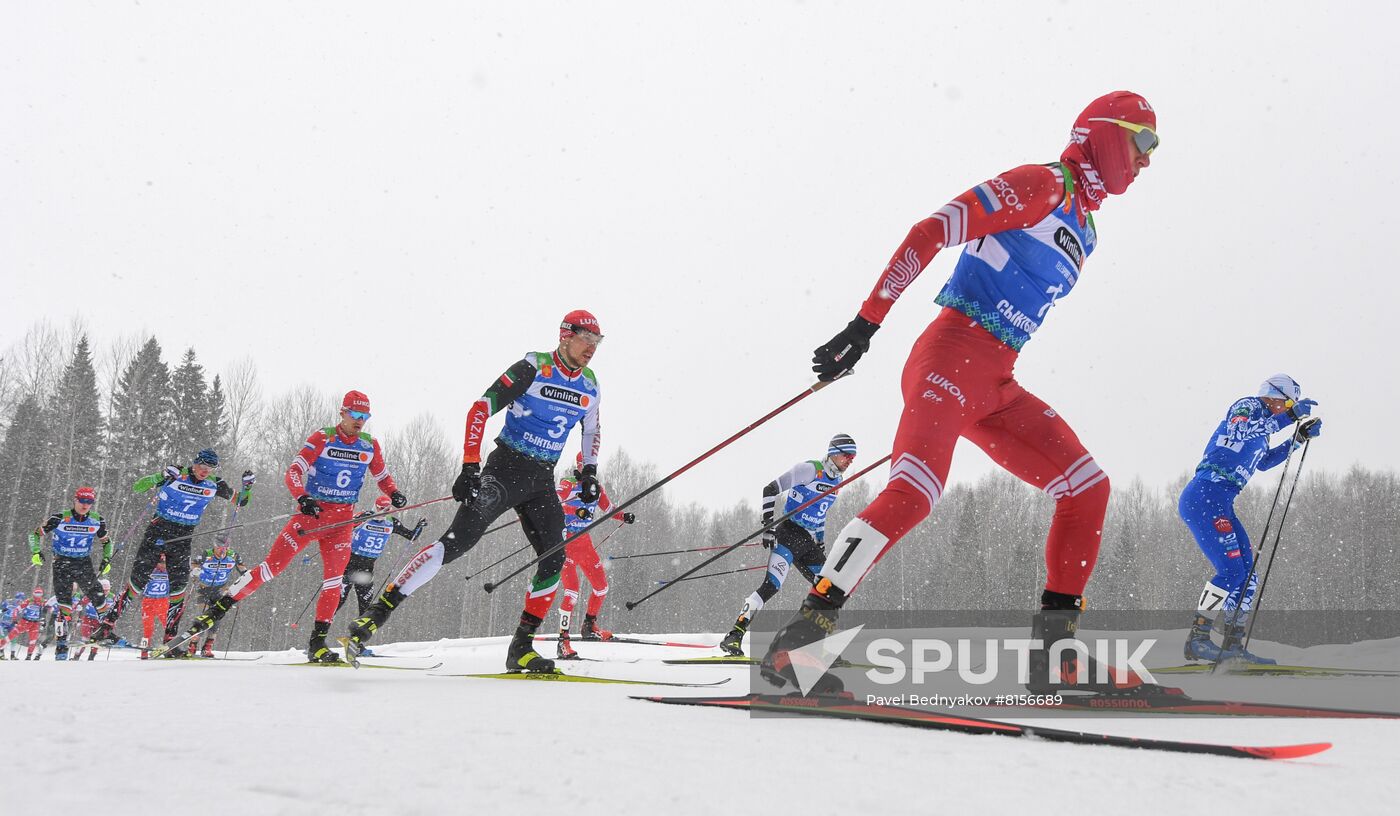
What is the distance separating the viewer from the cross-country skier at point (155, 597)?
8.89 meters

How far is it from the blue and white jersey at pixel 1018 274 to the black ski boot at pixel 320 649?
200 inches

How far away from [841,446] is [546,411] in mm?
4369

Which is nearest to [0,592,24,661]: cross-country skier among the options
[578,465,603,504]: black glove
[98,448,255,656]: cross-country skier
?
[98,448,255,656]: cross-country skier

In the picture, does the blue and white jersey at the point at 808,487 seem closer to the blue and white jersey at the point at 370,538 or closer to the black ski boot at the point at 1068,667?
the black ski boot at the point at 1068,667

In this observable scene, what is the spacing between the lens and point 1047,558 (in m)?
2.99

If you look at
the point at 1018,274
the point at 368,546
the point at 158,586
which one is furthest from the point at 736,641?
the point at 158,586

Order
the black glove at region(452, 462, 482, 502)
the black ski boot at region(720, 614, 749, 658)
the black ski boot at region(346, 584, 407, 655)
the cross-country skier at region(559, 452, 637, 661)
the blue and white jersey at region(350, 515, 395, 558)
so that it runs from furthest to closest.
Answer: the blue and white jersey at region(350, 515, 395, 558) → the cross-country skier at region(559, 452, 637, 661) → the black ski boot at region(720, 614, 749, 658) → the black ski boot at region(346, 584, 407, 655) → the black glove at region(452, 462, 482, 502)

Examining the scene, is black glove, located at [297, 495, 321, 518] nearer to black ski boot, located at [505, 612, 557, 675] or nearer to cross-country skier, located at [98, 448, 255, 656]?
black ski boot, located at [505, 612, 557, 675]

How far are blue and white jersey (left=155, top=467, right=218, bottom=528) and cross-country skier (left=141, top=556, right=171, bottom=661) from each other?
49 cm

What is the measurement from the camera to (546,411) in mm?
4770

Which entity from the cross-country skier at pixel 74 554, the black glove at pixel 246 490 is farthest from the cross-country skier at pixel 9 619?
the black glove at pixel 246 490

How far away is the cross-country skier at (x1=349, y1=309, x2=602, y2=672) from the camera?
4457 millimetres

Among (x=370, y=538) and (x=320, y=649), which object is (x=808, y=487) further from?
(x=370, y=538)

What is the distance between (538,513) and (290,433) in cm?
3970
